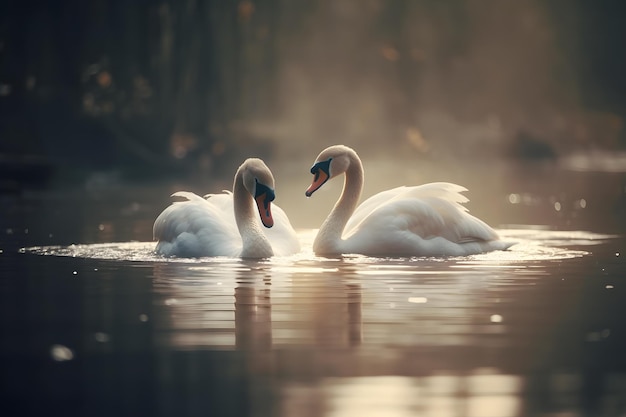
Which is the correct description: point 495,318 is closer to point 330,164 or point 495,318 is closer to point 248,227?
point 248,227

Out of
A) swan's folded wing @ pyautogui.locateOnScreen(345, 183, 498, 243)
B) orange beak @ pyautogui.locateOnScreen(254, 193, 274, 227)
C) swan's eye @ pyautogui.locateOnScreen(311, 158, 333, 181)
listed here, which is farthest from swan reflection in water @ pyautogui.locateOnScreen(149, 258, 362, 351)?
swan's eye @ pyautogui.locateOnScreen(311, 158, 333, 181)

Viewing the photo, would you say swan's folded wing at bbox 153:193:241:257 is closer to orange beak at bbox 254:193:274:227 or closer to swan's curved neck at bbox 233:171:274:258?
swan's curved neck at bbox 233:171:274:258

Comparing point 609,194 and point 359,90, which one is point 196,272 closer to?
point 609,194

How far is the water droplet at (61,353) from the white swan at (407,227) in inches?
218

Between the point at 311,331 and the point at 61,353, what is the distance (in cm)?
155

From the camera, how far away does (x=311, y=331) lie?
8422mm

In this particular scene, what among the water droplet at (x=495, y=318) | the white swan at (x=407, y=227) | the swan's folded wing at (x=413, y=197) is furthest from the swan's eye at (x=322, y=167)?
the water droplet at (x=495, y=318)

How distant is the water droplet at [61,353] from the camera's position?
7.53 m

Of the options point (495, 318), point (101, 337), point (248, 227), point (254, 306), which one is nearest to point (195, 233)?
point (248, 227)

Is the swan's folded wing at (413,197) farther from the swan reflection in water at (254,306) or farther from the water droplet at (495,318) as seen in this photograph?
the water droplet at (495,318)

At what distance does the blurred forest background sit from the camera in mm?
28188

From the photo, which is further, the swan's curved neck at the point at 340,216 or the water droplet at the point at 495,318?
the swan's curved neck at the point at 340,216

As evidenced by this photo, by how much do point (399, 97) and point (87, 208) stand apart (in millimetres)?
25090

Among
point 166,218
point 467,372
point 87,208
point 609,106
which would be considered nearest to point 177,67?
point 87,208
